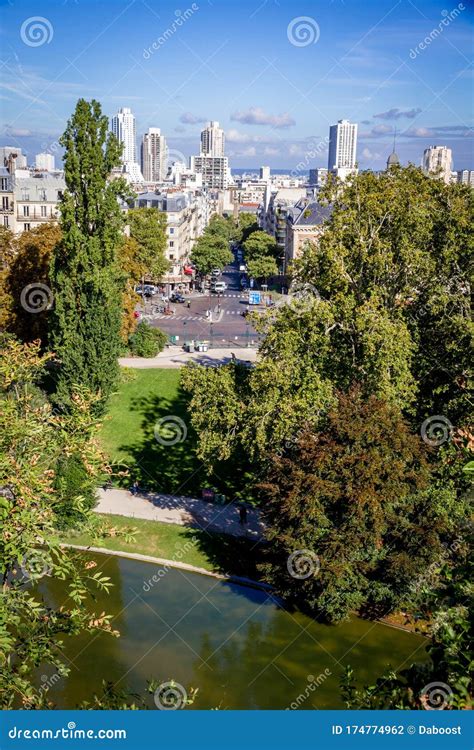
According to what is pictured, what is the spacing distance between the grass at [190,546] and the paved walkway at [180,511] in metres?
0.49

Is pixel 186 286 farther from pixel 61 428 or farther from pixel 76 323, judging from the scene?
pixel 61 428

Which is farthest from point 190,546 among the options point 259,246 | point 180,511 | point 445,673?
point 259,246

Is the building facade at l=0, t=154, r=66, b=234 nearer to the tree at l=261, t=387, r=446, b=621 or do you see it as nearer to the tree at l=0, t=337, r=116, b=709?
the tree at l=261, t=387, r=446, b=621

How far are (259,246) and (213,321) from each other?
2448 cm

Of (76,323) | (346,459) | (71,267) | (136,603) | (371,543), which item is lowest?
(136,603)

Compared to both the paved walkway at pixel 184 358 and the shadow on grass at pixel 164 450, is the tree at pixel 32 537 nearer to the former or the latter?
the shadow on grass at pixel 164 450

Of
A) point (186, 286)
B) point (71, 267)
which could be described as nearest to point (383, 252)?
point (71, 267)

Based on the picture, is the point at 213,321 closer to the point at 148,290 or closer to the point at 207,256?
the point at 148,290

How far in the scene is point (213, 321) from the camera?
65.1m

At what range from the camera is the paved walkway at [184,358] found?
1805 inches

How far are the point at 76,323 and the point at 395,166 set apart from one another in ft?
52.8

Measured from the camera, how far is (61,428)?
575 inches

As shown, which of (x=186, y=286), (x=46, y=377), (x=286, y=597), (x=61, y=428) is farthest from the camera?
(x=186, y=286)

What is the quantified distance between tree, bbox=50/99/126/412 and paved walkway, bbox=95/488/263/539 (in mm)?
5083
